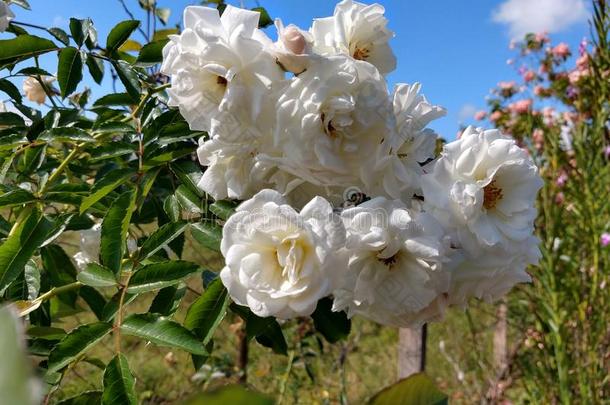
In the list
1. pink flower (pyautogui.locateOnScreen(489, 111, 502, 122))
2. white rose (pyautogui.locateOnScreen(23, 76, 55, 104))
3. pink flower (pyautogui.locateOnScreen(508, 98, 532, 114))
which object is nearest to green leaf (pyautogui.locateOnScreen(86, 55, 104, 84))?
white rose (pyautogui.locateOnScreen(23, 76, 55, 104))

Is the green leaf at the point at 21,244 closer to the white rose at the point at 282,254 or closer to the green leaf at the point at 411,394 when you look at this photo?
the white rose at the point at 282,254

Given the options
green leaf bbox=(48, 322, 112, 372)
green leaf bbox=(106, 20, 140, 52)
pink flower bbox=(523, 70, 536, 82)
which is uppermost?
pink flower bbox=(523, 70, 536, 82)

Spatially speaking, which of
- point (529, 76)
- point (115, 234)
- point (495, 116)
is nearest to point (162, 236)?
point (115, 234)

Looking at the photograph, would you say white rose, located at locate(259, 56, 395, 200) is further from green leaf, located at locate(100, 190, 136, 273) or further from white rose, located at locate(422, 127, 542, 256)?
green leaf, located at locate(100, 190, 136, 273)

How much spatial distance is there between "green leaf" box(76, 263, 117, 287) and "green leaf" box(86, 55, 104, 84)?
0.38 meters

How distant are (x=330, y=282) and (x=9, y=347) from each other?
457 millimetres

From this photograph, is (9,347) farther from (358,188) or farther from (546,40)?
(546,40)

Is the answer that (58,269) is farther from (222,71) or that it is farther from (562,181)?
Answer: (562,181)

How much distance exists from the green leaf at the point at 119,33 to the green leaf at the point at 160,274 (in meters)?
0.41

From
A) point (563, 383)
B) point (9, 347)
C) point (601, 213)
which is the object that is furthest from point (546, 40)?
point (9, 347)

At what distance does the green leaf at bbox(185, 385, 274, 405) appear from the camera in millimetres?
101

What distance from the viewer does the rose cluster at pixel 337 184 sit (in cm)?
53

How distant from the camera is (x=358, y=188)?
613 millimetres

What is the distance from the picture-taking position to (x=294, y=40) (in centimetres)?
58
